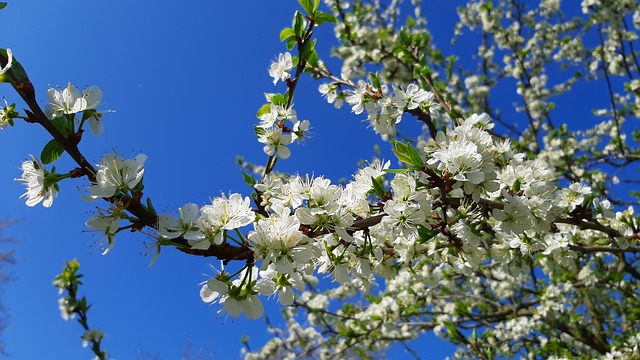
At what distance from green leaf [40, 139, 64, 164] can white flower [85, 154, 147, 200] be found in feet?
0.43

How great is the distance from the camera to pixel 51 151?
124 cm

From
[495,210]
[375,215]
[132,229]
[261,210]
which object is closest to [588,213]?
[495,210]

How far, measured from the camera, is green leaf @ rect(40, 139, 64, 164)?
1226 mm

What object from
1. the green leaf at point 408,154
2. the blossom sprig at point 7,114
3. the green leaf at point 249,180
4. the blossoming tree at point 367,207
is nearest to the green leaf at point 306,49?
the blossoming tree at point 367,207

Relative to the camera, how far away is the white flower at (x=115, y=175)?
1159 mm

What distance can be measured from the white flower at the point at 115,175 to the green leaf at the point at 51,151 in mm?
131

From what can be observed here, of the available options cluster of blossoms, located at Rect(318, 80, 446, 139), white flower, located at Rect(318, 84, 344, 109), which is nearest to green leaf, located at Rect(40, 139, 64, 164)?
cluster of blossoms, located at Rect(318, 80, 446, 139)

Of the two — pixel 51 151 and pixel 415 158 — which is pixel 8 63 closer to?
pixel 51 151

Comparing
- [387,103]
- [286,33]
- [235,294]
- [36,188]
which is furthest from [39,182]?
[387,103]

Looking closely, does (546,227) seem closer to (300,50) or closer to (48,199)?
(300,50)

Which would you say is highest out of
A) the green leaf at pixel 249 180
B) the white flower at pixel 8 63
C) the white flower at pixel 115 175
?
the green leaf at pixel 249 180

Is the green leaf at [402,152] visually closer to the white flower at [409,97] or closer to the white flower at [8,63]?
the white flower at [409,97]

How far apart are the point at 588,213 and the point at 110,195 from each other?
201 cm

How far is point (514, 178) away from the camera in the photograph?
1804 millimetres
